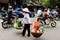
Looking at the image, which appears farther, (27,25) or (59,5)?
(59,5)

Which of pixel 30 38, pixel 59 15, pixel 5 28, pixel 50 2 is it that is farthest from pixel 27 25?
pixel 50 2

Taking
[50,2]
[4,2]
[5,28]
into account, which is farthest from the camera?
[4,2]

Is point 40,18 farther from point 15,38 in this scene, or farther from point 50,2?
point 50,2

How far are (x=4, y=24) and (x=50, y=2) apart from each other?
19610mm

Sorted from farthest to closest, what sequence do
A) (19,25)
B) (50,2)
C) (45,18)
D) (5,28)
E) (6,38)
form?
(50,2)
(45,18)
(5,28)
(19,25)
(6,38)

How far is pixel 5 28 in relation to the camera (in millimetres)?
17406

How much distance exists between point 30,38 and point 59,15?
50.3ft

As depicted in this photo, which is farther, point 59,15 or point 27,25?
point 59,15

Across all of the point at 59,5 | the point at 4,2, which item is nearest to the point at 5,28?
the point at 59,5

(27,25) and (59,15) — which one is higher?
(27,25)

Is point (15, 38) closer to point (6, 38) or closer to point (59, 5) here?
point (6, 38)

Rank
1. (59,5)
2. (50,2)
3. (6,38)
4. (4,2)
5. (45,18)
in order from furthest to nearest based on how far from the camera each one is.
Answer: (4,2)
(50,2)
(59,5)
(45,18)
(6,38)

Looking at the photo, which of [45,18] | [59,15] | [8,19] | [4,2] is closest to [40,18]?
[45,18]

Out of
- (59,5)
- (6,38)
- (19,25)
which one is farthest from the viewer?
(59,5)
